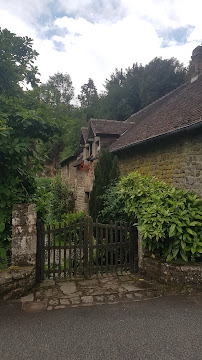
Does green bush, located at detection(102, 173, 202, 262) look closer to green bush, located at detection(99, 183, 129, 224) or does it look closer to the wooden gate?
the wooden gate

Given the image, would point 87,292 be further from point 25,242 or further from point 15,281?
point 25,242

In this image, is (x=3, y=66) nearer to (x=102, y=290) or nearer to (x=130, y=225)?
(x=130, y=225)

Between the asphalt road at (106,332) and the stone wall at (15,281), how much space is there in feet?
0.73

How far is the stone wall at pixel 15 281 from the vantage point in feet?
13.1

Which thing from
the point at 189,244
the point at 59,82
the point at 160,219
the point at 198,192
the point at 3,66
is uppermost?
the point at 59,82

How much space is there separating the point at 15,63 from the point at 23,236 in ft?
12.0

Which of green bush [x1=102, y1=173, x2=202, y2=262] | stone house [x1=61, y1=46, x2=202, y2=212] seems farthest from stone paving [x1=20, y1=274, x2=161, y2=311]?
stone house [x1=61, y1=46, x2=202, y2=212]

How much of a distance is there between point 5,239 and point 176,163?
4656 millimetres

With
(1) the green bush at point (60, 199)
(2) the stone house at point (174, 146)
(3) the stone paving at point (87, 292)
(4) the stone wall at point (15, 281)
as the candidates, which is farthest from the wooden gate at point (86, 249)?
(1) the green bush at point (60, 199)

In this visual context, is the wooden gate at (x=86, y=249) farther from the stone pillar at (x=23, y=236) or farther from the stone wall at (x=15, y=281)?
the stone wall at (x=15, y=281)

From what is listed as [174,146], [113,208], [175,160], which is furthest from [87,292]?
[174,146]

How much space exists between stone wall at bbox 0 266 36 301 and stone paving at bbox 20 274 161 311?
0.15 m

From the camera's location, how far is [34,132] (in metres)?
4.72

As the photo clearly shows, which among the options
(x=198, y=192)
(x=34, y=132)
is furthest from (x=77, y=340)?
(x=198, y=192)
